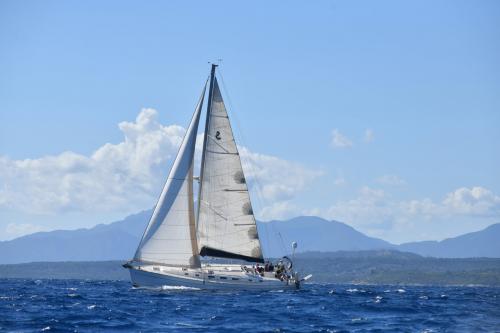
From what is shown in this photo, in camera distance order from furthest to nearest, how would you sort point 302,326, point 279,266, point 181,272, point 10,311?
point 279,266 → point 181,272 → point 10,311 → point 302,326

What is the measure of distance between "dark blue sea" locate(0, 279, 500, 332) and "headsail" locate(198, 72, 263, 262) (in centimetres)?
599

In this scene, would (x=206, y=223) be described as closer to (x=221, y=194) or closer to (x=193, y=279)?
(x=221, y=194)

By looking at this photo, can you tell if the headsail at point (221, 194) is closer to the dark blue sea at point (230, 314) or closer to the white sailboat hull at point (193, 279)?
the white sailboat hull at point (193, 279)

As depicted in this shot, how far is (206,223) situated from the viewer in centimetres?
8262

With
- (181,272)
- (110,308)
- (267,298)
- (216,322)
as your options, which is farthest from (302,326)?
(181,272)

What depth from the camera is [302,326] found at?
2142 inches

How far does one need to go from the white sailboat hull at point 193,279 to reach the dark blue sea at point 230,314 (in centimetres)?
149

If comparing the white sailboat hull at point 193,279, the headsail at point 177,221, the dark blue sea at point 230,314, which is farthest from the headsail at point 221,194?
the dark blue sea at point 230,314

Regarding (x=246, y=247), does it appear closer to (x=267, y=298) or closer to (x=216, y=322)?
(x=267, y=298)

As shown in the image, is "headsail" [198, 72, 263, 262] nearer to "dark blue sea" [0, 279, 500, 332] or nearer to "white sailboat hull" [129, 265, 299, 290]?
"white sailboat hull" [129, 265, 299, 290]

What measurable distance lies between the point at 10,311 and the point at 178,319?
39.0ft

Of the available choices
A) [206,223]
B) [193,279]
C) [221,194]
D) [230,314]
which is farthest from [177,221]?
[230,314]

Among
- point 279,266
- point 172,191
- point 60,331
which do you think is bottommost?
point 60,331

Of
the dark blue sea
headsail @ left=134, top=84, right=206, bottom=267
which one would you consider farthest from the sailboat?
the dark blue sea
